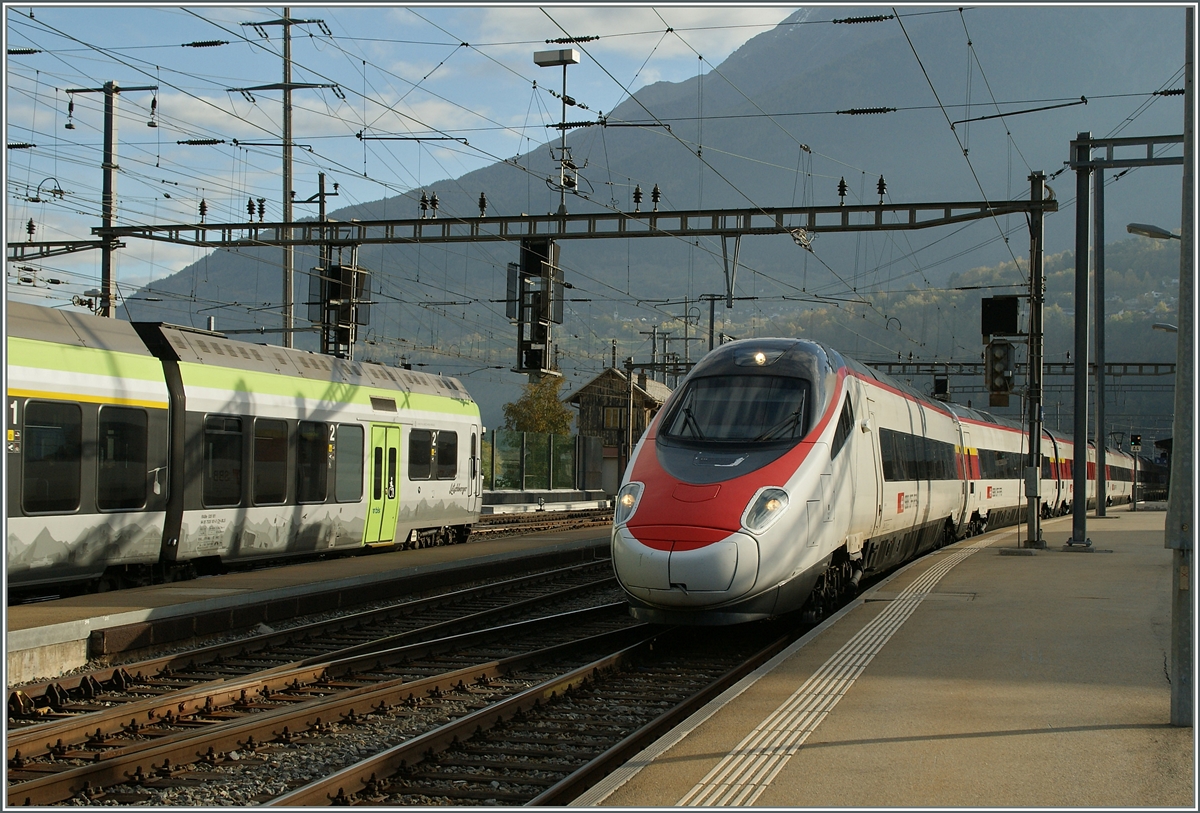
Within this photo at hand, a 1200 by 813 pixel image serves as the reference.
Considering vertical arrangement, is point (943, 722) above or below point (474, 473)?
below

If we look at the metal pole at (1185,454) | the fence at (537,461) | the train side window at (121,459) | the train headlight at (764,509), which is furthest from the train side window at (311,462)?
the fence at (537,461)

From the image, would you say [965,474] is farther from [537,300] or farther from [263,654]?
[263,654]

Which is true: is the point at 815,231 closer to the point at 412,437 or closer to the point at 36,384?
the point at 412,437

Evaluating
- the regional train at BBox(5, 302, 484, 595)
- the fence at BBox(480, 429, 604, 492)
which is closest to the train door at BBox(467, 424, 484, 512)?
the regional train at BBox(5, 302, 484, 595)

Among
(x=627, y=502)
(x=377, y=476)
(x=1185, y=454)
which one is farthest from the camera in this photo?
(x=377, y=476)

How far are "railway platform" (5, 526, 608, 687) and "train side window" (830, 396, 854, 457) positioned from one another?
6756 mm

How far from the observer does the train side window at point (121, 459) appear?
43.3ft

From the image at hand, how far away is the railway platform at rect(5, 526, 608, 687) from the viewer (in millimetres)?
10031

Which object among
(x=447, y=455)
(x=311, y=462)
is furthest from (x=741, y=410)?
(x=447, y=455)

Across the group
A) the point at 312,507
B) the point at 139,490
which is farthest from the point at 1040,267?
the point at 139,490

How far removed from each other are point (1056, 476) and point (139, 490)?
3310 centimetres

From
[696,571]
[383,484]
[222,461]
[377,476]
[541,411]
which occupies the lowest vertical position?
[696,571]

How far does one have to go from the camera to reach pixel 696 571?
9.85 meters

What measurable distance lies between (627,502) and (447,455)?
12579 mm
